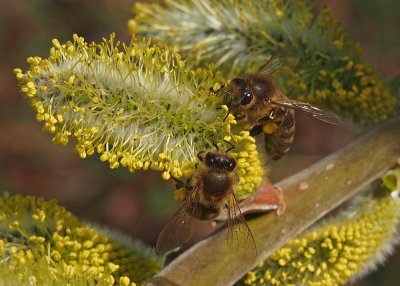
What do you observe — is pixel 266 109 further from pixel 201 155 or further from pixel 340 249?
pixel 340 249

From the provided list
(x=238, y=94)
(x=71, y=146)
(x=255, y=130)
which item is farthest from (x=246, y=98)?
(x=71, y=146)

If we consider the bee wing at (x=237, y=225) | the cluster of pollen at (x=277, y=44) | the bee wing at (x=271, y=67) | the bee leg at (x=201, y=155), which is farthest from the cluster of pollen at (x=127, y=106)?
the cluster of pollen at (x=277, y=44)

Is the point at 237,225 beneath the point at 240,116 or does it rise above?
beneath

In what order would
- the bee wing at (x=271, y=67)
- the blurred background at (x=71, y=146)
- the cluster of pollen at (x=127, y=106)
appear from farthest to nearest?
the blurred background at (x=71, y=146), the bee wing at (x=271, y=67), the cluster of pollen at (x=127, y=106)

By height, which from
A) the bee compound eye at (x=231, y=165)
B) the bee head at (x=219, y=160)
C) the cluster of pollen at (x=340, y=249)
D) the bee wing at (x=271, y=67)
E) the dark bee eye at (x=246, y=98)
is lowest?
A: the cluster of pollen at (x=340, y=249)

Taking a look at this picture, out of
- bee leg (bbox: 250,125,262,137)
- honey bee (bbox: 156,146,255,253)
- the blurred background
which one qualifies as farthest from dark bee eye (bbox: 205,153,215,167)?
the blurred background

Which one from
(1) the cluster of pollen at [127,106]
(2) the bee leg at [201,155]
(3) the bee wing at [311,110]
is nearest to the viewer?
(1) the cluster of pollen at [127,106]

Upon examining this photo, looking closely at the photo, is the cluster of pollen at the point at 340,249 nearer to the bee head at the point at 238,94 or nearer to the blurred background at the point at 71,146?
the bee head at the point at 238,94
